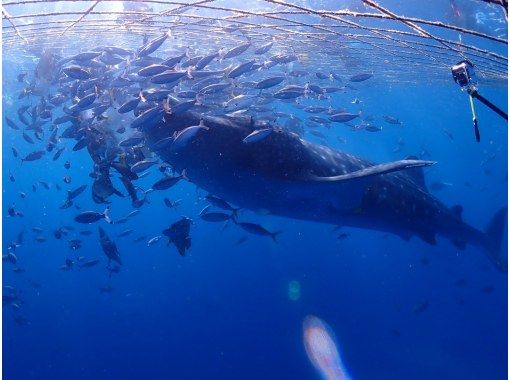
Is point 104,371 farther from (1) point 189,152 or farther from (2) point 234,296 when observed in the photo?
(1) point 189,152

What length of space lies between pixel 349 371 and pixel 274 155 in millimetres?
15086

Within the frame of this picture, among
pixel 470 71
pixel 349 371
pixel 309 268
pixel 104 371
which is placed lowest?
pixel 104 371

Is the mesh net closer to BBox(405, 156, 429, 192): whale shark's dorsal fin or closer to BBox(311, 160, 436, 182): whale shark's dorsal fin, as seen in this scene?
BBox(405, 156, 429, 192): whale shark's dorsal fin

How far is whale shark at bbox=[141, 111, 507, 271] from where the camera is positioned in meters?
5.71

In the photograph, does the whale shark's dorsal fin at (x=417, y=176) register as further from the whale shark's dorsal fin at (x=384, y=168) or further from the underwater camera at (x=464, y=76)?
the underwater camera at (x=464, y=76)

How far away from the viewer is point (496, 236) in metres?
9.80

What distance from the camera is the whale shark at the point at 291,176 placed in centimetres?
571

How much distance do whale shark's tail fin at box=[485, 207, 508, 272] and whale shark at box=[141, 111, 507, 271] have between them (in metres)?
1.92

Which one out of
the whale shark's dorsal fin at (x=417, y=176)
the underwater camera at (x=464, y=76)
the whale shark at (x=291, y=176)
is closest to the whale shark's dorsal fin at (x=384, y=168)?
the whale shark at (x=291, y=176)

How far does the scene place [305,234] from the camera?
31.3m

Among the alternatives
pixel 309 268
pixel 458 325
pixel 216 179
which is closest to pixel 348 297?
pixel 309 268

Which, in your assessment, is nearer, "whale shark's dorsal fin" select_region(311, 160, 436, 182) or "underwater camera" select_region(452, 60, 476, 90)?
"underwater camera" select_region(452, 60, 476, 90)

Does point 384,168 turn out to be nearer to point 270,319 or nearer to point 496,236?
point 496,236

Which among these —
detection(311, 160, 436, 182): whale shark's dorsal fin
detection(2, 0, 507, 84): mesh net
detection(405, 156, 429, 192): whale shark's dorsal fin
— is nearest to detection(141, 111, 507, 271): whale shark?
detection(311, 160, 436, 182): whale shark's dorsal fin
